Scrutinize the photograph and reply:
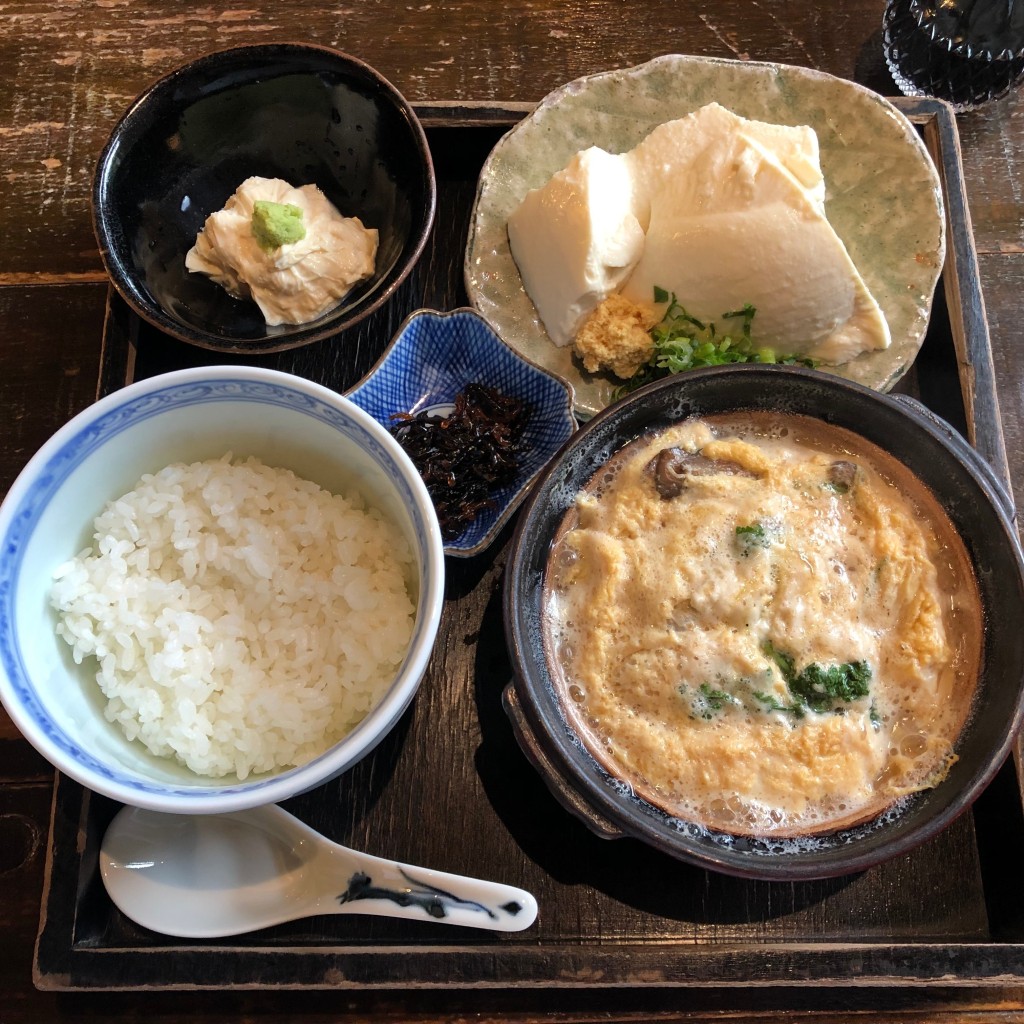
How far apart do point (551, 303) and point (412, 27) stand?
44.0 inches

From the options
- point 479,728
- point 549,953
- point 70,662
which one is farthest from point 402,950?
point 70,662

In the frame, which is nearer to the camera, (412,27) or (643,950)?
(643,950)

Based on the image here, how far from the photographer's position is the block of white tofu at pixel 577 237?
2086mm

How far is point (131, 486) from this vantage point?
5.68 feet

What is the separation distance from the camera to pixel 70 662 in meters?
1.61

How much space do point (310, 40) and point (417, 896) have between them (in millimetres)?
2455

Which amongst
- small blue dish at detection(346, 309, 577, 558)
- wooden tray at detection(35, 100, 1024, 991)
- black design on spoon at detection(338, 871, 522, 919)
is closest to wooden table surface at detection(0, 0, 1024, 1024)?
small blue dish at detection(346, 309, 577, 558)

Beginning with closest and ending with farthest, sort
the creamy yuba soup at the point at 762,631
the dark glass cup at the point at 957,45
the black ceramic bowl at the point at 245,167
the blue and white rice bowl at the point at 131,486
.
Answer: the blue and white rice bowl at the point at 131,486 → the creamy yuba soup at the point at 762,631 → the black ceramic bowl at the point at 245,167 → the dark glass cup at the point at 957,45

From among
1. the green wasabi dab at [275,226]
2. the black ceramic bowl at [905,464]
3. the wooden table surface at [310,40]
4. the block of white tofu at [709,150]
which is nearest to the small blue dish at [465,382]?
the black ceramic bowl at [905,464]

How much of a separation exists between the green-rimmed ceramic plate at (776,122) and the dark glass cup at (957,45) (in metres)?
0.38

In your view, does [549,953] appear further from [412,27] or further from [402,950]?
[412,27]

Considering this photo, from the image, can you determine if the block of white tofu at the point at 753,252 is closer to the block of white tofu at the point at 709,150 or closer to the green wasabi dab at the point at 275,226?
the block of white tofu at the point at 709,150

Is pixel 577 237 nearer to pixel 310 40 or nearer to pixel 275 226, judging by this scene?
pixel 275 226

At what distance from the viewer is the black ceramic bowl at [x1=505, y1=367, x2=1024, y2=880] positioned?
1.53 meters
